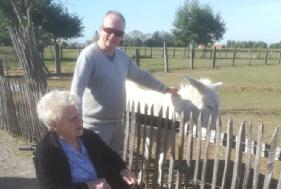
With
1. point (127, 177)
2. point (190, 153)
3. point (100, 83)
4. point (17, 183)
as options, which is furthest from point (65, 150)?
point (17, 183)

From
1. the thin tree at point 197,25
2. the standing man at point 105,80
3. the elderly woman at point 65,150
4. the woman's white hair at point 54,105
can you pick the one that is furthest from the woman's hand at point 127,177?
the thin tree at point 197,25

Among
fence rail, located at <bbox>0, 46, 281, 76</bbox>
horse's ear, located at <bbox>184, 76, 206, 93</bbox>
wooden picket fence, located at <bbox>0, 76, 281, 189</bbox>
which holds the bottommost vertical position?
fence rail, located at <bbox>0, 46, 281, 76</bbox>

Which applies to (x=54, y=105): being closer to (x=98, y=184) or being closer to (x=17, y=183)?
(x=98, y=184)

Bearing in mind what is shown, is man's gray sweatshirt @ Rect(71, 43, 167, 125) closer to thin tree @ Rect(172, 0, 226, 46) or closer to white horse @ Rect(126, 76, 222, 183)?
white horse @ Rect(126, 76, 222, 183)

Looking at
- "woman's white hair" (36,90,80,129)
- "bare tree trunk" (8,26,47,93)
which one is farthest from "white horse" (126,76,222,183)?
"bare tree trunk" (8,26,47,93)

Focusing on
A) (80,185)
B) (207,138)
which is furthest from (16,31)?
(80,185)

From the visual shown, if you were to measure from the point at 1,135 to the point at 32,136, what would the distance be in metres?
1.18

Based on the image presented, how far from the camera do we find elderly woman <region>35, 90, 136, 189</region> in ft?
10.2

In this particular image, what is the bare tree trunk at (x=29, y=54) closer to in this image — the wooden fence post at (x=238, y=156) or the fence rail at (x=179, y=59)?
the wooden fence post at (x=238, y=156)

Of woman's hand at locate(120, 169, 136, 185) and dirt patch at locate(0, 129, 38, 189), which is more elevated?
woman's hand at locate(120, 169, 136, 185)

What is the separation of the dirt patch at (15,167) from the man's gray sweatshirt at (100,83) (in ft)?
8.17

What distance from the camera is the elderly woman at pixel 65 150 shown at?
3.09 metres

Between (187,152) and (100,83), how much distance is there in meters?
1.45

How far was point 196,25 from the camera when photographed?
173 feet
